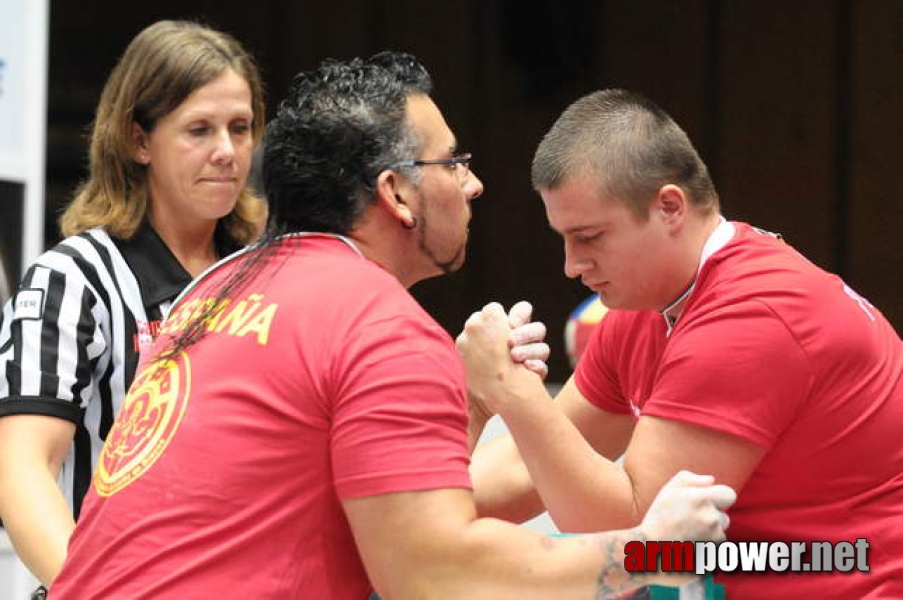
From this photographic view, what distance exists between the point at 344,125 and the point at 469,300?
5254mm

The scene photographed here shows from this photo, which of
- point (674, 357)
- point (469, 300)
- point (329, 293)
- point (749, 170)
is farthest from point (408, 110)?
point (469, 300)

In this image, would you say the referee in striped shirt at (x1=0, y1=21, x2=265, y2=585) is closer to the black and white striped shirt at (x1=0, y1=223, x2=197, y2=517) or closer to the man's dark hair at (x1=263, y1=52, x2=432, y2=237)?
the black and white striped shirt at (x1=0, y1=223, x2=197, y2=517)

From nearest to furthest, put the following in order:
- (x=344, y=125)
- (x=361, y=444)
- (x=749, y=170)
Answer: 1. (x=361, y=444)
2. (x=344, y=125)
3. (x=749, y=170)

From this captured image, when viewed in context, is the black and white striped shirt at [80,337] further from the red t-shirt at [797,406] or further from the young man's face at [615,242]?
the red t-shirt at [797,406]

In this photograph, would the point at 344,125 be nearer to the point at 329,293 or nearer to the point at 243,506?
the point at 329,293

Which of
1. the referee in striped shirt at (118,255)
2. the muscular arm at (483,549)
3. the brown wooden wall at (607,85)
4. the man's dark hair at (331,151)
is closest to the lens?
the muscular arm at (483,549)

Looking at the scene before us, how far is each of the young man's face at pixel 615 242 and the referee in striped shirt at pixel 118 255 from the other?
73 cm

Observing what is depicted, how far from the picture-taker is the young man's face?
2.17 m

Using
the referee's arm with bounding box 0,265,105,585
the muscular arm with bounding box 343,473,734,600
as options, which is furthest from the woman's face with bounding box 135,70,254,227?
the muscular arm with bounding box 343,473,734,600

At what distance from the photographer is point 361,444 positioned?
1663 mm

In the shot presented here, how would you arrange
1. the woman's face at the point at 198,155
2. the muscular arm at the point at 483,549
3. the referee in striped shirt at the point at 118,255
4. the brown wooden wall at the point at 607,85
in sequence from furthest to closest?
1. the brown wooden wall at the point at 607,85
2. the woman's face at the point at 198,155
3. the referee in striped shirt at the point at 118,255
4. the muscular arm at the point at 483,549

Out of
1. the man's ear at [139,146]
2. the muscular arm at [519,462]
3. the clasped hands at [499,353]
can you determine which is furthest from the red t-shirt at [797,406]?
the man's ear at [139,146]

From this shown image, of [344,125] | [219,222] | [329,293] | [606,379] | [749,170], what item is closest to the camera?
[329,293]

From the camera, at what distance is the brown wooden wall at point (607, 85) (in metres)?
5.96
